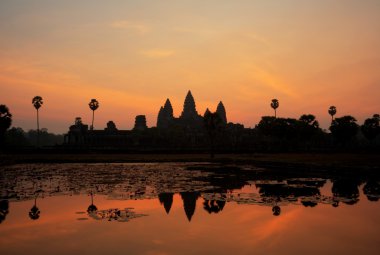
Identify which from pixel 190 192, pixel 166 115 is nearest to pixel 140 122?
pixel 166 115

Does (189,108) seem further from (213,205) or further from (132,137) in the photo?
(213,205)

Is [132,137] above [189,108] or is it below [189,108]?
below

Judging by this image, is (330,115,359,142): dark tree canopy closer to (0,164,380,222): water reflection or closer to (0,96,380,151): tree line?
(0,96,380,151): tree line

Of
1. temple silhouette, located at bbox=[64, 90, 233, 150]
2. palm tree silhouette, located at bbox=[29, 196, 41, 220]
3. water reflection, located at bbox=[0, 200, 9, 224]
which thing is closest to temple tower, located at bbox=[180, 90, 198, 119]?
temple silhouette, located at bbox=[64, 90, 233, 150]

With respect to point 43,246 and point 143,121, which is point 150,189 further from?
point 143,121

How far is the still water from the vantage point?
41.1 ft

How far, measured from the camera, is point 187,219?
1680 cm

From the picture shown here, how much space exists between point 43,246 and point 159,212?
21.9 feet

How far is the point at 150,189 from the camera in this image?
85.1ft

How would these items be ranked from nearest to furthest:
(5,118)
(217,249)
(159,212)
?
1. (217,249)
2. (159,212)
3. (5,118)

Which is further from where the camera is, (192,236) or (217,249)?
(192,236)

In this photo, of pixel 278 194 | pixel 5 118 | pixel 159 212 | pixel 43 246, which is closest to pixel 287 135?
pixel 5 118

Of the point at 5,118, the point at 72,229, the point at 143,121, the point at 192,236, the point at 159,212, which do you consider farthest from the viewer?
the point at 143,121

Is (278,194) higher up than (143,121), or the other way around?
(143,121)
